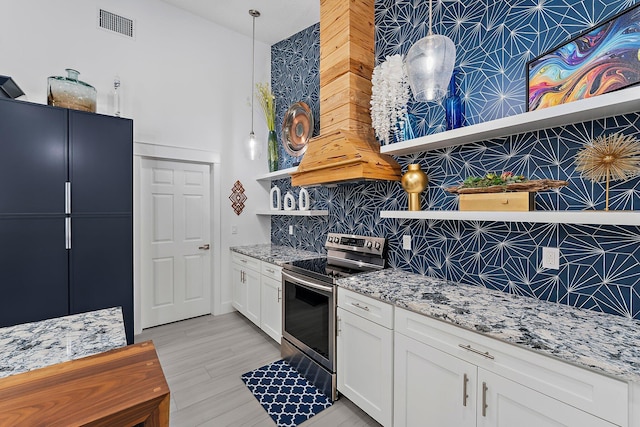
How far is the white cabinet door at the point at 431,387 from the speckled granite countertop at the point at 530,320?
8.6 inches

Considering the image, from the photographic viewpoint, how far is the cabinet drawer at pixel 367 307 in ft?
5.77

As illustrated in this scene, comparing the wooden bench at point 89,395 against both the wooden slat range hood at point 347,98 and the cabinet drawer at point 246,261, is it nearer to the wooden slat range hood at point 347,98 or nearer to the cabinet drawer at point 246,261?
the wooden slat range hood at point 347,98

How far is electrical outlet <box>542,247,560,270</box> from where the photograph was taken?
1.61m

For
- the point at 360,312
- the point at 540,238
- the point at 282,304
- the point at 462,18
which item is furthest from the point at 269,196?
the point at 540,238

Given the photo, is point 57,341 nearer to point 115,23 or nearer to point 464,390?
point 464,390

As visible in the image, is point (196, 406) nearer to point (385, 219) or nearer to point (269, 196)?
point (385, 219)

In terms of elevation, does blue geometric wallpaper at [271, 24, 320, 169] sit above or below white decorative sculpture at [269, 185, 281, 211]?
above

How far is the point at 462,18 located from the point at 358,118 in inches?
38.9

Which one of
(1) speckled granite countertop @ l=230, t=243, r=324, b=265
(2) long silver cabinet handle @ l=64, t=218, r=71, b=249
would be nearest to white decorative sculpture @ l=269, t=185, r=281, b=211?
(1) speckled granite countertop @ l=230, t=243, r=324, b=265

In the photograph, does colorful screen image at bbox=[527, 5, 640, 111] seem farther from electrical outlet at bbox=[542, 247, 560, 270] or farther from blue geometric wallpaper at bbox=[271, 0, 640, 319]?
electrical outlet at bbox=[542, 247, 560, 270]

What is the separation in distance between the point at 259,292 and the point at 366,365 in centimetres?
161

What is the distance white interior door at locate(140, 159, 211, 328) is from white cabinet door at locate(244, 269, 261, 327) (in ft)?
2.46

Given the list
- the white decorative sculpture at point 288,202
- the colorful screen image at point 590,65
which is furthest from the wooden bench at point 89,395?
the white decorative sculpture at point 288,202

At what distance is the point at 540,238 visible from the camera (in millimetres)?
1674
